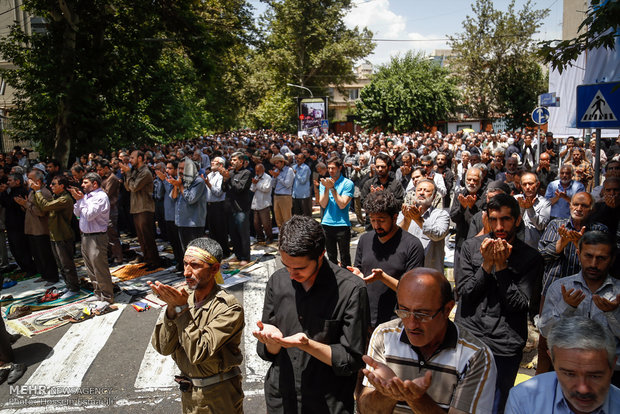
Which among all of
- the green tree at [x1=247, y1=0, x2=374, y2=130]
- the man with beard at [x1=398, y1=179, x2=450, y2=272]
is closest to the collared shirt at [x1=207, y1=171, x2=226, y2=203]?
the man with beard at [x1=398, y1=179, x2=450, y2=272]

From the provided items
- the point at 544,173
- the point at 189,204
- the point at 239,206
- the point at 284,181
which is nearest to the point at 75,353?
the point at 189,204

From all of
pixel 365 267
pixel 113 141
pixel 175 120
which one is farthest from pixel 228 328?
pixel 175 120

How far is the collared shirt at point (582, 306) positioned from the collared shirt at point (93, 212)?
592cm

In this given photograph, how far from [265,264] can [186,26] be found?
8805 mm

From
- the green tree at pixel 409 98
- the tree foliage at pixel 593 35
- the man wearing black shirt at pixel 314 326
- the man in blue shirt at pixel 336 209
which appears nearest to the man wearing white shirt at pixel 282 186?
the man in blue shirt at pixel 336 209

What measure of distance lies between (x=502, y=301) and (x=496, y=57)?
47436mm

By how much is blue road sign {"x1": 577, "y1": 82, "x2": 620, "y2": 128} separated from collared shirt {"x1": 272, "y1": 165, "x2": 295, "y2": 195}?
564 cm

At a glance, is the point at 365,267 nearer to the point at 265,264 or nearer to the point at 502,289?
the point at 502,289

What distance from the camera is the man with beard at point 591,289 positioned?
3221mm

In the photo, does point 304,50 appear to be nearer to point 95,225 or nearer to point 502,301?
point 95,225

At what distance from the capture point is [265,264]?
931cm

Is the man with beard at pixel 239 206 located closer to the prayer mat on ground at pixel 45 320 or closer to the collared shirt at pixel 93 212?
the collared shirt at pixel 93 212

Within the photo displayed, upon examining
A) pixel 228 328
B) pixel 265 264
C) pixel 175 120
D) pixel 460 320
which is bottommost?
pixel 265 264

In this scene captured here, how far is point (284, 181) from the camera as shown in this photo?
10453mm
